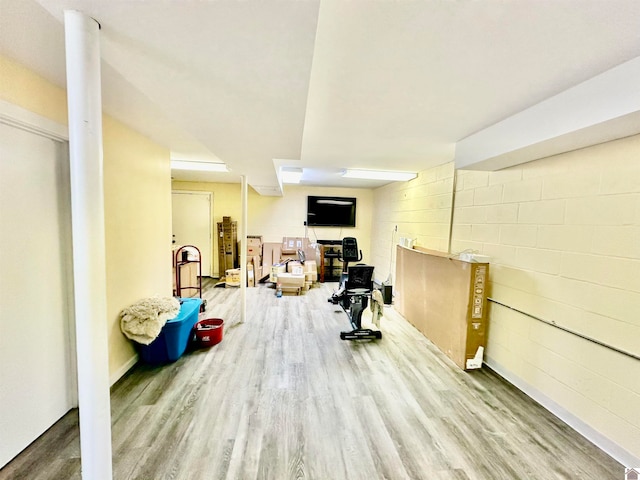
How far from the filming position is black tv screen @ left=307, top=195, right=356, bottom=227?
640 centimetres

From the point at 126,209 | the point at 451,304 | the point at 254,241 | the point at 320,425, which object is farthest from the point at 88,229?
the point at 254,241

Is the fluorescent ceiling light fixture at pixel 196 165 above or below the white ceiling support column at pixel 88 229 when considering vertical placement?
above

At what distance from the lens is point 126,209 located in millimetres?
2332

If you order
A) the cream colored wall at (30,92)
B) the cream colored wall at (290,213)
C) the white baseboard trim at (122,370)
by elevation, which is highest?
the cream colored wall at (30,92)

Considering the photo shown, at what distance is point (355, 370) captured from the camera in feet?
8.29

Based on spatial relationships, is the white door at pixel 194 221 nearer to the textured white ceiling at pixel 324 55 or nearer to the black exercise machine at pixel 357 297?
the black exercise machine at pixel 357 297

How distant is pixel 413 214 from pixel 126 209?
4.01m

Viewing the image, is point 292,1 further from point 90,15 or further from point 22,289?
point 22,289

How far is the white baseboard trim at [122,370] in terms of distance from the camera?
2.19 metres

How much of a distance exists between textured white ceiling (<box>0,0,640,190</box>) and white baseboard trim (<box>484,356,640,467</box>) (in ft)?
7.52

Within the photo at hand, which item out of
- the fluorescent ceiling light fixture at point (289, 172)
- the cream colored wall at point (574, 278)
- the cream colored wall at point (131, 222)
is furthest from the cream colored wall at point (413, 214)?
the cream colored wall at point (131, 222)

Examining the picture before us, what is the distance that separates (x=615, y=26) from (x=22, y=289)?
3.30 m

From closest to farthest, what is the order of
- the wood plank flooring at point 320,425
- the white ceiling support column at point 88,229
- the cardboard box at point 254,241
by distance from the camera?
the white ceiling support column at point 88,229, the wood plank flooring at point 320,425, the cardboard box at point 254,241

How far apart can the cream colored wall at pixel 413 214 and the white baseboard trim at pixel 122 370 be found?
382 centimetres
